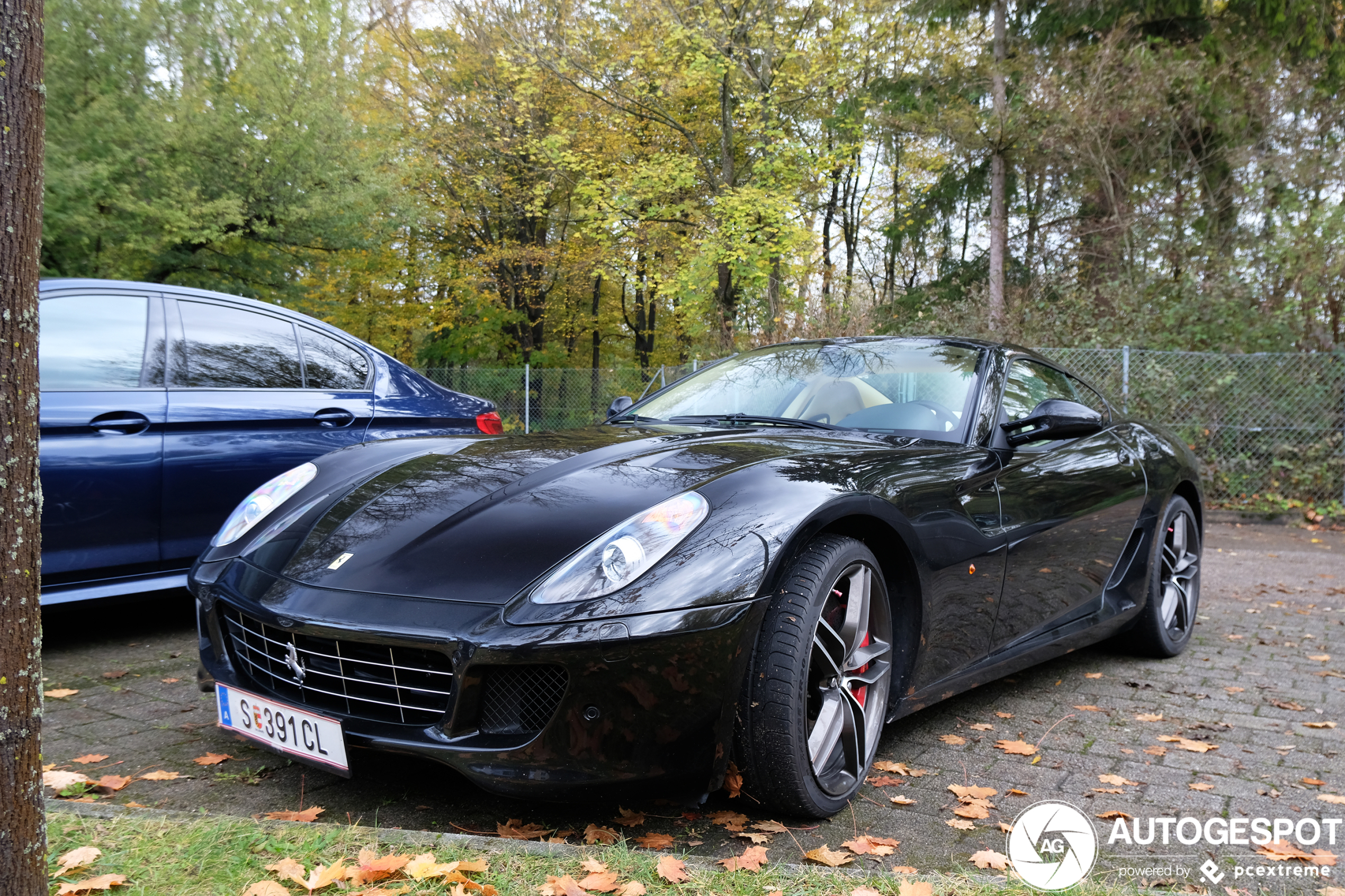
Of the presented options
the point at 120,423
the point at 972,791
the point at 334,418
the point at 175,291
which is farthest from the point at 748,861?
the point at 175,291

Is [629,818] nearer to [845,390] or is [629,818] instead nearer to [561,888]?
[561,888]

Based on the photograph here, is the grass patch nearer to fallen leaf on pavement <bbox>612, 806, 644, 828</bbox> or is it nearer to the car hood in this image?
fallen leaf on pavement <bbox>612, 806, 644, 828</bbox>

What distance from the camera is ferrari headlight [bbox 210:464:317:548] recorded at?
289 cm

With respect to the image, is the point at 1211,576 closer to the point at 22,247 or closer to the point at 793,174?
the point at 22,247

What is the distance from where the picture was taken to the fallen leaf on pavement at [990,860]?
224 cm

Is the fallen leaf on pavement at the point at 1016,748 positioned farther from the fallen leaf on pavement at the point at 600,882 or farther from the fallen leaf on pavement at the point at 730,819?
the fallen leaf on pavement at the point at 600,882

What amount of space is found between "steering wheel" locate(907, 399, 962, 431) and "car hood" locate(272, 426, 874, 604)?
442 mm

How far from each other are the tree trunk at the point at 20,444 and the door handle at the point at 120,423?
99.9 inches

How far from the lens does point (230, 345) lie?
174 inches

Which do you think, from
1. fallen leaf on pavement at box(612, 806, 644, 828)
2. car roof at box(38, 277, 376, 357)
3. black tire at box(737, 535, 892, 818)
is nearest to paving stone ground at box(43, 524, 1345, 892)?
fallen leaf on pavement at box(612, 806, 644, 828)

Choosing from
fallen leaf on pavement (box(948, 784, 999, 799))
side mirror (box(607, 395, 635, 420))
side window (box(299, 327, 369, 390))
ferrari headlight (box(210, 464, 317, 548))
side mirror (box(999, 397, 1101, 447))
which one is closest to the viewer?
fallen leaf on pavement (box(948, 784, 999, 799))

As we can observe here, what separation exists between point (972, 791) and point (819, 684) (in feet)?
2.05

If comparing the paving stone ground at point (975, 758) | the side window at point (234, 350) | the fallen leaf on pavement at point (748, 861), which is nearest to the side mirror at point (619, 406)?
the side window at point (234, 350)

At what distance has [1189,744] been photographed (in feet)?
10.6
